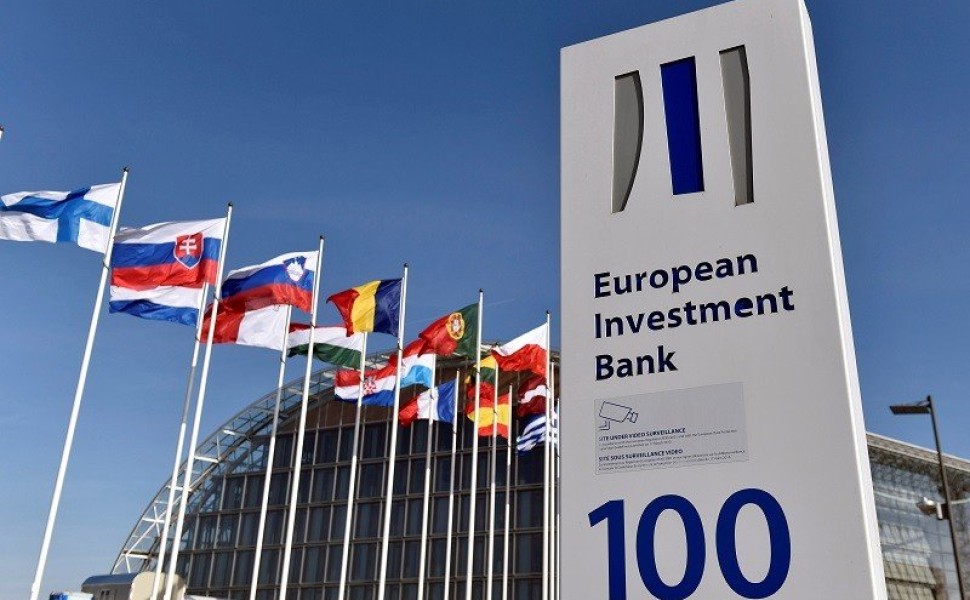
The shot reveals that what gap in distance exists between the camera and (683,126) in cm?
775

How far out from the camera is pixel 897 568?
63.6 meters

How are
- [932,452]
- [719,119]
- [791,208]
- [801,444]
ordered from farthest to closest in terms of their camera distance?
[932,452] → [719,119] → [791,208] → [801,444]

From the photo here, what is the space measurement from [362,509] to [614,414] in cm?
5597

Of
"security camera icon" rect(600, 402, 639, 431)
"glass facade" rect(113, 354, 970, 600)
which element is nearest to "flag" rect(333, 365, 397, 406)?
"glass facade" rect(113, 354, 970, 600)

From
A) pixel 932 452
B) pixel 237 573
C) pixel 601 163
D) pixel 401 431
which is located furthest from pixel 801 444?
pixel 932 452

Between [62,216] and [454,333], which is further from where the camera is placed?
[454,333]

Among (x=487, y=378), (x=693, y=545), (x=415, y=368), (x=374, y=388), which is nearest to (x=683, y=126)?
(x=693, y=545)

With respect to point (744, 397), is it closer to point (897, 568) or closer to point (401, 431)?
point (401, 431)

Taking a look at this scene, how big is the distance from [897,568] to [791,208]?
6514cm

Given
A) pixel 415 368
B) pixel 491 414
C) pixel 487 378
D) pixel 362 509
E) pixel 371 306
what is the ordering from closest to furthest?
1. pixel 371 306
2. pixel 415 368
3. pixel 487 378
4. pixel 491 414
5. pixel 362 509

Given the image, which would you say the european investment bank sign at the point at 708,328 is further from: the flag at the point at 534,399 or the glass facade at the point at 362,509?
the glass facade at the point at 362,509

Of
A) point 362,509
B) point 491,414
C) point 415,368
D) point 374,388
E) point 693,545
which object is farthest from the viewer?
point 362,509

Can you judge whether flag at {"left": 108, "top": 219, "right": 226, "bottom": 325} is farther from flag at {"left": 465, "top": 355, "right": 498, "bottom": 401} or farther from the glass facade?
the glass facade

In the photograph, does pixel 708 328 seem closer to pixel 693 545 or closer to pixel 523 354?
pixel 693 545
